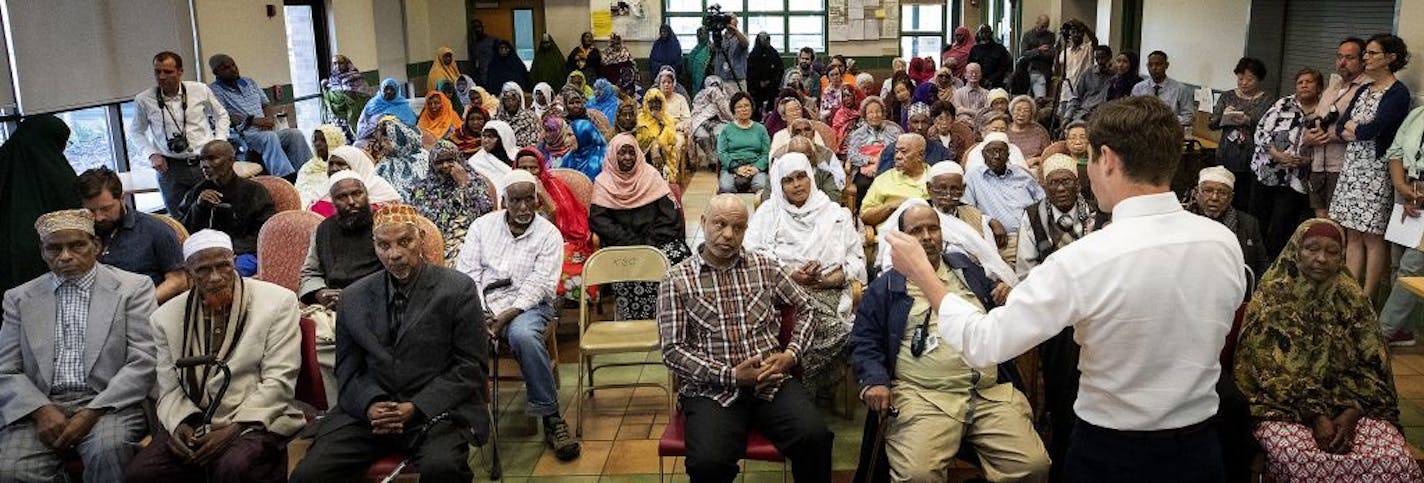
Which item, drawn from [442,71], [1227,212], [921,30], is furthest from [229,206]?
[921,30]

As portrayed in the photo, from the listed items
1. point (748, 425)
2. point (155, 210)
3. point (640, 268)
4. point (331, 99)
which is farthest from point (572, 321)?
point (331, 99)

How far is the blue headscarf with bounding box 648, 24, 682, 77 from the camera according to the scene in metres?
14.7

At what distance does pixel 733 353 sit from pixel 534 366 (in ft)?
3.56

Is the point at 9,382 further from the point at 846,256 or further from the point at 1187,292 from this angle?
the point at 1187,292

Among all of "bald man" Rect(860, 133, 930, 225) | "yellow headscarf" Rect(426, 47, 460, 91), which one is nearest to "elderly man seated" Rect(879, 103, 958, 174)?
"bald man" Rect(860, 133, 930, 225)

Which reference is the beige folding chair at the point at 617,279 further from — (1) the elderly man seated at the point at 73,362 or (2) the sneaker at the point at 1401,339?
(2) the sneaker at the point at 1401,339

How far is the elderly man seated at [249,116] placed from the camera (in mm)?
7840

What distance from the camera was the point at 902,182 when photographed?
232 inches

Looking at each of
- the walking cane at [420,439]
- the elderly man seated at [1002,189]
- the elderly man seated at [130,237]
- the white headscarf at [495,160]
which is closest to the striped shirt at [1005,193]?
the elderly man seated at [1002,189]

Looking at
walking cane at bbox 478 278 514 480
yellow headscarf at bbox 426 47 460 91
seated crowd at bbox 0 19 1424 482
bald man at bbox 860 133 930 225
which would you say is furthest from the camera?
yellow headscarf at bbox 426 47 460 91

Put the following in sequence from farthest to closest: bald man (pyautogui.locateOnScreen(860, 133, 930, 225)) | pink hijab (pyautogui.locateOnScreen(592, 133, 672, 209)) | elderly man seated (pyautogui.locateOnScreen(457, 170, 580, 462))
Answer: pink hijab (pyautogui.locateOnScreen(592, 133, 672, 209))
bald man (pyautogui.locateOnScreen(860, 133, 930, 225))
elderly man seated (pyautogui.locateOnScreen(457, 170, 580, 462))

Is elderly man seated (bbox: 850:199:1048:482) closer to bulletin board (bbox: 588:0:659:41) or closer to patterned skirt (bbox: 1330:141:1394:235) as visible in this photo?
patterned skirt (bbox: 1330:141:1394:235)

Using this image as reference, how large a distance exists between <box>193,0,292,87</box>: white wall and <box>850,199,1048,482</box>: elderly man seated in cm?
733

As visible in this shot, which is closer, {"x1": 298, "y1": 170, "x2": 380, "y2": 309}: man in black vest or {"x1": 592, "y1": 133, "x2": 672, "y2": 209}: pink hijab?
{"x1": 298, "y1": 170, "x2": 380, "y2": 309}: man in black vest
